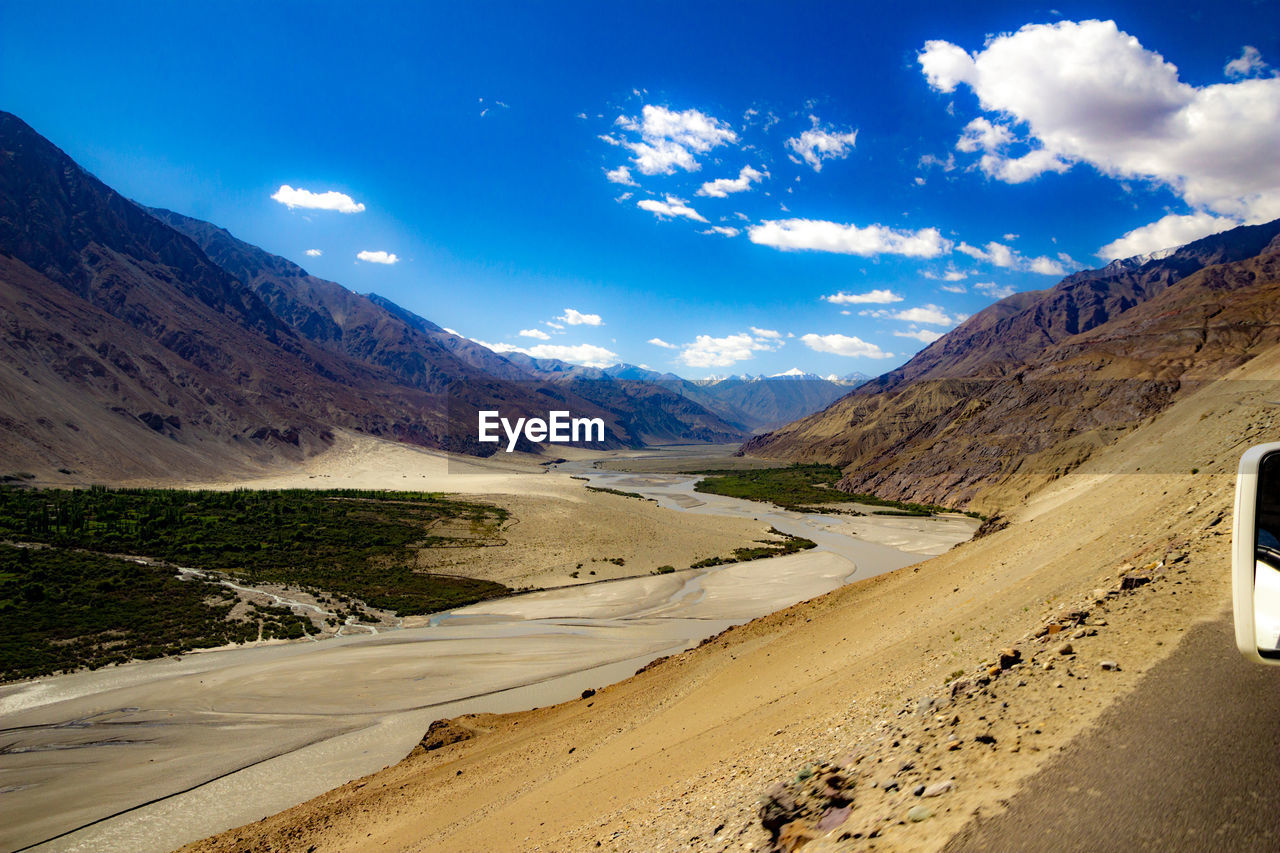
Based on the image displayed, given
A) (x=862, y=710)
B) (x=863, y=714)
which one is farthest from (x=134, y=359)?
(x=863, y=714)

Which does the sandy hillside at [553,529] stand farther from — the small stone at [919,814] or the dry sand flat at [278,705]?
the small stone at [919,814]

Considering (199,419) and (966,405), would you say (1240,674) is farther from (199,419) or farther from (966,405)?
(199,419)

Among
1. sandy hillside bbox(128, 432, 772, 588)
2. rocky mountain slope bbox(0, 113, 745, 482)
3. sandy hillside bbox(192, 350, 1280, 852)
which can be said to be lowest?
sandy hillside bbox(128, 432, 772, 588)

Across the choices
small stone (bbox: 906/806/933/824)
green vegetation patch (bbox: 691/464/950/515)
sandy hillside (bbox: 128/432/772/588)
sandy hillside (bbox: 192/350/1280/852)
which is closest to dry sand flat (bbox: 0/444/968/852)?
sandy hillside (bbox: 192/350/1280/852)

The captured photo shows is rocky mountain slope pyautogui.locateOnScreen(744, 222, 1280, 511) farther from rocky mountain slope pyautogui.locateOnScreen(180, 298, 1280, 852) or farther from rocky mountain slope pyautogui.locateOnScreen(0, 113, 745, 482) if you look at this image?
rocky mountain slope pyautogui.locateOnScreen(0, 113, 745, 482)

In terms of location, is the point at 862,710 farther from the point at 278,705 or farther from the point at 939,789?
the point at 278,705

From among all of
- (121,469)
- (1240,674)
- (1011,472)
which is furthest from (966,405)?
(121,469)
